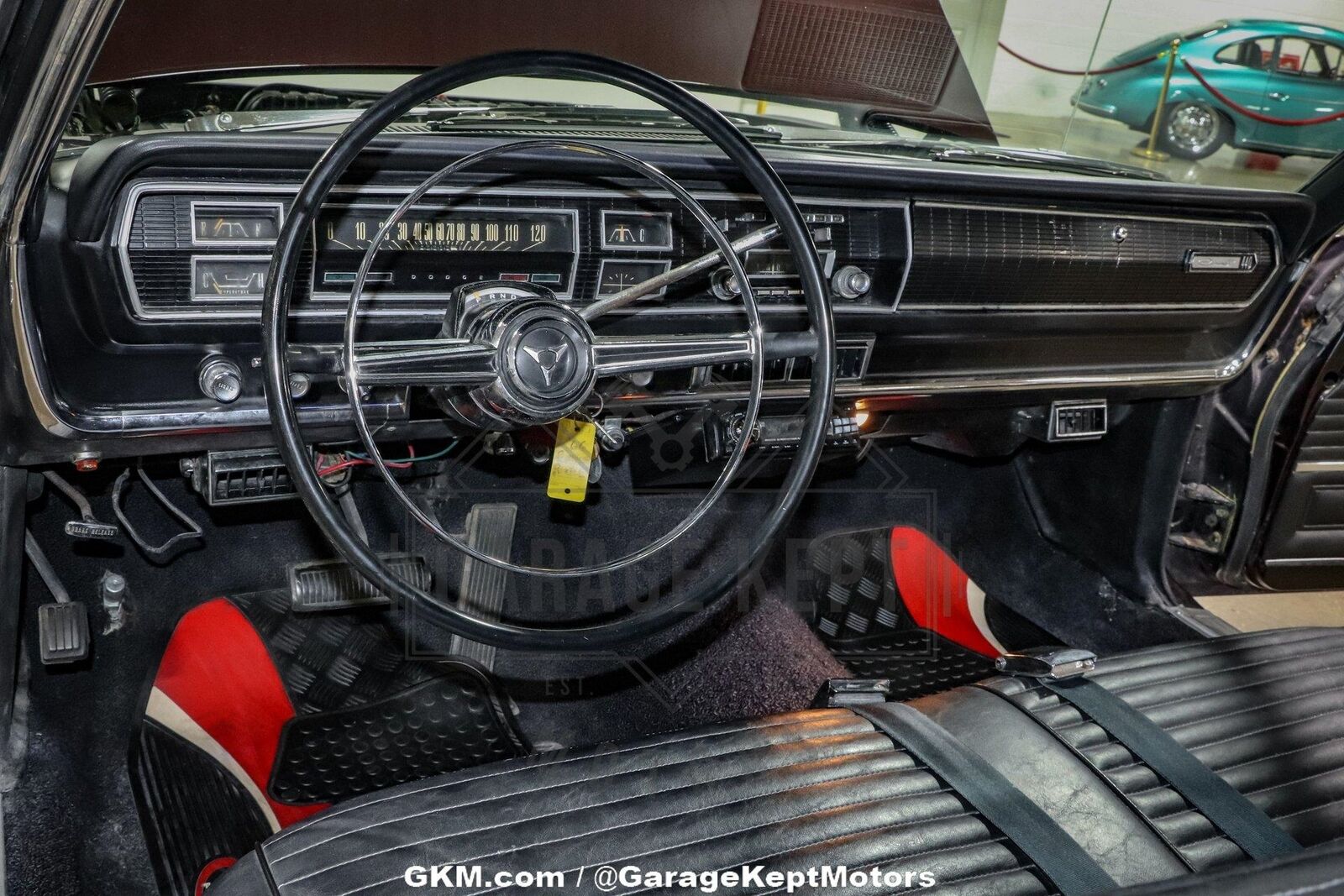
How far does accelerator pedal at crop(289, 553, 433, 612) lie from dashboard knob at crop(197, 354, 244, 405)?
654mm

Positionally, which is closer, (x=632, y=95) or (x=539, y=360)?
(x=539, y=360)


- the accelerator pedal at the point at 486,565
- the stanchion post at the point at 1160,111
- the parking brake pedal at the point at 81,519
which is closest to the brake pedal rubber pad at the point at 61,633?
the parking brake pedal at the point at 81,519

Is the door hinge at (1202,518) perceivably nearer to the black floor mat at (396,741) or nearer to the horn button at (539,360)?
the black floor mat at (396,741)

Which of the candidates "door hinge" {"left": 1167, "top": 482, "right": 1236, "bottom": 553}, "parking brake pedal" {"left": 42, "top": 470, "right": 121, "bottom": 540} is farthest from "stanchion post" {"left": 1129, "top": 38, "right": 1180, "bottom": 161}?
"parking brake pedal" {"left": 42, "top": 470, "right": 121, "bottom": 540}

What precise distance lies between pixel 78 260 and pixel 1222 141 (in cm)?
692

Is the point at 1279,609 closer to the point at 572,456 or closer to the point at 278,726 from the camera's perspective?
the point at 572,456

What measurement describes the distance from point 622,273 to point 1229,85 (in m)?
6.40

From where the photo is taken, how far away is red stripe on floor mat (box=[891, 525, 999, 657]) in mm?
2719

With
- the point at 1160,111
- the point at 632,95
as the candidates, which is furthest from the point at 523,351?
the point at 1160,111

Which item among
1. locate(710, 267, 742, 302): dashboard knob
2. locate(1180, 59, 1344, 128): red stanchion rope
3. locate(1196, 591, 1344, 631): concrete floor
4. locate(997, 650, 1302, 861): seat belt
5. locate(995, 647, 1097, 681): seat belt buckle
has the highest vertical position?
locate(1180, 59, 1344, 128): red stanchion rope

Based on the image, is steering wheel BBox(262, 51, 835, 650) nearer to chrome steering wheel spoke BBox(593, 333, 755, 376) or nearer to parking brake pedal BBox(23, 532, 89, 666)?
chrome steering wheel spoke BBox(593, 333, 755, 376)

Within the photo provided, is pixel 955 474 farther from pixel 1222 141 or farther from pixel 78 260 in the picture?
pixel 1222 141

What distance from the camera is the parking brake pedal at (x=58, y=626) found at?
1895 millimetres

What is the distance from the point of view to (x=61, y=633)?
6.25 feet
